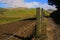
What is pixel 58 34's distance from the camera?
51.3 ft

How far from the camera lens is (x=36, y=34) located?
13.1 m

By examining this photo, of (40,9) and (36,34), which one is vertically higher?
(40,9)

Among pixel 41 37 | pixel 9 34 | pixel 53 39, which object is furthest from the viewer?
pixel 9 34

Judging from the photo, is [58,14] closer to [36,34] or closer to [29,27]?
[29,27]

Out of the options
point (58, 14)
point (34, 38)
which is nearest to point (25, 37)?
point (34, 38)

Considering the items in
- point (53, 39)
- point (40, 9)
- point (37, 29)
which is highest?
point (40, 9)

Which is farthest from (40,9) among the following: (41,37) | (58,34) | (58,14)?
(58,14)

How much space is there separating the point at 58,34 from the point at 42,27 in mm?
2735

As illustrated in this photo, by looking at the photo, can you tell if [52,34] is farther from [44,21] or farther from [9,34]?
[9,34]

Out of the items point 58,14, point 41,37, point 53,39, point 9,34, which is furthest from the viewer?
point 58,14

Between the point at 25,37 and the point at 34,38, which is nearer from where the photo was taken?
the point at 34,38

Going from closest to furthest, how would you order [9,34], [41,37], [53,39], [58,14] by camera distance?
[41,37], [53,39], [9,34], [58,14]

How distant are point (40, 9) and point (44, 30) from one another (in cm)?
123

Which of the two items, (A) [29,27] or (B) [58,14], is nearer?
(A) [29,27]
